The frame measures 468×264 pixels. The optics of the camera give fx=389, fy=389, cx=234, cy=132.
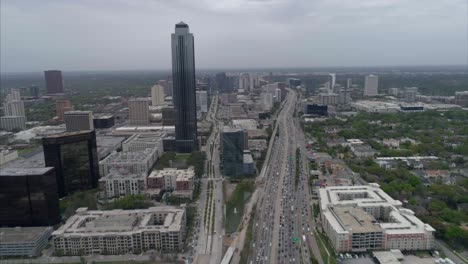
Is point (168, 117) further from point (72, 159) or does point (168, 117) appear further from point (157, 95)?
point (72, 159)

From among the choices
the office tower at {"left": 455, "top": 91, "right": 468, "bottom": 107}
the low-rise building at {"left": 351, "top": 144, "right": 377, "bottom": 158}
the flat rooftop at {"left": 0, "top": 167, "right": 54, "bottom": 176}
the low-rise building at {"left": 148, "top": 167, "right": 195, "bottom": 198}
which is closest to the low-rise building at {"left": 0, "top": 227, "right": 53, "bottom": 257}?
the flat rooftop at {"left": 0, "top": 167, "right": 54, "bottom": 176}

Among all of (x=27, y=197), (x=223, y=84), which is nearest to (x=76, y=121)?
(x=27, y=197)

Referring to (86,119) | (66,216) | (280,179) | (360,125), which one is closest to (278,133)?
(360,125)

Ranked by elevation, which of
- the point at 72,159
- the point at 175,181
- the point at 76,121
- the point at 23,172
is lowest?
the point at 175,181

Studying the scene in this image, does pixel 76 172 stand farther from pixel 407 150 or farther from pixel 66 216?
pixel 407 150

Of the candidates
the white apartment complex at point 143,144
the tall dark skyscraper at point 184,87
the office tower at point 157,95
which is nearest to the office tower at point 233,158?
the white apartment complex at point 143,144

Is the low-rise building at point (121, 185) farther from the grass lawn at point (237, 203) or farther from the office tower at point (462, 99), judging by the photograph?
the office tower at point (462, 99)
